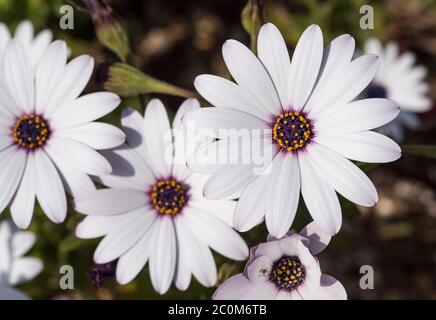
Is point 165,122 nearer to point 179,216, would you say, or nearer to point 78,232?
point 179,216

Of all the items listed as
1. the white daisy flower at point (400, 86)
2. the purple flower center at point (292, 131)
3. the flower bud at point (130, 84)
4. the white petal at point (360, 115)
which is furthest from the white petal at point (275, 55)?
the white daisy flower at point (400, 86)

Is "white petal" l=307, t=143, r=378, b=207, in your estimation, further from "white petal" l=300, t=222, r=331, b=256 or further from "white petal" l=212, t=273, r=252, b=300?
"white petal" l=212, t=273, r=252, b=300

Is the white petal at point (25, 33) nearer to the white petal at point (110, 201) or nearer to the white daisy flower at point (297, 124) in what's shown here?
the white petal at point (110, 201)

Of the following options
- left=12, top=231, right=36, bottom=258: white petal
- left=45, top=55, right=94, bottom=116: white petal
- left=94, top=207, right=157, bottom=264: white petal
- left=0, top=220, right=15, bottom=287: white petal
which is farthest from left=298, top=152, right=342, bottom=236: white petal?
left=0, top=220, right=15, bottom=287: white petal

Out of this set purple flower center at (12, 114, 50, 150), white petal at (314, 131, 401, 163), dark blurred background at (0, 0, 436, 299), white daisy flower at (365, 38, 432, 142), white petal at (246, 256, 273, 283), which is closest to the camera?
white petal at (314, 131, 401, 163)

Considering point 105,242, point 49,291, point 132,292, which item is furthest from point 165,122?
point 49,291

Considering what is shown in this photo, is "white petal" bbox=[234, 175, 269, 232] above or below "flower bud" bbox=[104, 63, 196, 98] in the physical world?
below

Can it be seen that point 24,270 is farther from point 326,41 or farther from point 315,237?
point 326,41

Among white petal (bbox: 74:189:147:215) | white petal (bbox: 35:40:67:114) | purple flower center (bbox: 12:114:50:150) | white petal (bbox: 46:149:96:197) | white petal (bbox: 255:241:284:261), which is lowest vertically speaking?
white petal (bbox: 255:241:284:261)
